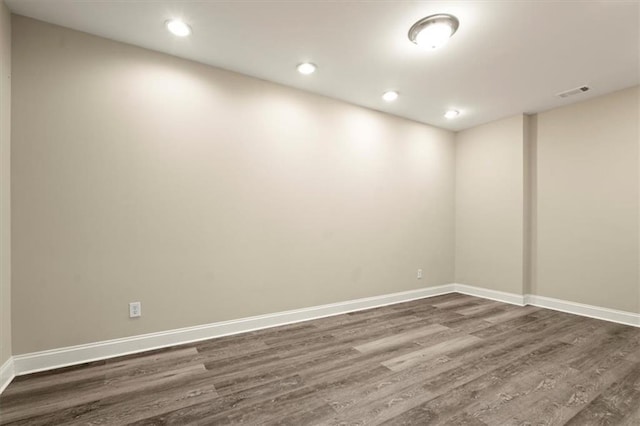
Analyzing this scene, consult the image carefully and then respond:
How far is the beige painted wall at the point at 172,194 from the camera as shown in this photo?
223cm

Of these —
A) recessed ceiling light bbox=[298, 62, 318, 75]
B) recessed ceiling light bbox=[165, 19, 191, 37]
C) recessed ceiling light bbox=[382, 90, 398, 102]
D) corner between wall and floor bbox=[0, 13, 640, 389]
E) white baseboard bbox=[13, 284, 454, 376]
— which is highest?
recessed ceiling light bbox=[165, 19, 191, 37]

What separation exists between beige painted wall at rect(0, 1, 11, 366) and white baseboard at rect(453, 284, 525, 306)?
513 cm

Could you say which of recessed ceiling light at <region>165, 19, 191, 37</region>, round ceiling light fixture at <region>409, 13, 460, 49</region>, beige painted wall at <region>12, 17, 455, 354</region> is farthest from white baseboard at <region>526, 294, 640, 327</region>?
recessed ceiling light at <region>165, 19, 191, 37</region>

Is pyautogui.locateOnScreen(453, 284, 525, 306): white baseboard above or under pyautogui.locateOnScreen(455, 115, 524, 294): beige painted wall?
under

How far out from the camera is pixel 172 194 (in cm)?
268

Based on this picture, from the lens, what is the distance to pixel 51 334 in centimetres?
224

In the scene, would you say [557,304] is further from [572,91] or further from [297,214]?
[297,214]

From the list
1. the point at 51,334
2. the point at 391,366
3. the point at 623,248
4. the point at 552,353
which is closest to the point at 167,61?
the point at 51,334

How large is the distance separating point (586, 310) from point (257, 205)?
4045 mm

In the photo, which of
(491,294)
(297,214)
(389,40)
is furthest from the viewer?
(491,294)

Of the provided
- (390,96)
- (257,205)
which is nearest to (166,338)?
(257,205)

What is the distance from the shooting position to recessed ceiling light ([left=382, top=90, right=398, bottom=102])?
11.4 feet

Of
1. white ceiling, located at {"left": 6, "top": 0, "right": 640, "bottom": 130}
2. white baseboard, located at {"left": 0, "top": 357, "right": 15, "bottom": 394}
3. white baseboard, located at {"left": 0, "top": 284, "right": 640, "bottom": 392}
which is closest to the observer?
white baseboard, located at {"left": 0, "top": 357, "right": 15, "bottom": 394}

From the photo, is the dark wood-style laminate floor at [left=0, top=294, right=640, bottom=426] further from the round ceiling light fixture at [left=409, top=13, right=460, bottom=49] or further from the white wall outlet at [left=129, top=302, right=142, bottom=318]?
the round ceiling light fixture at [left=409, top=13, right=460, bottom=49]
